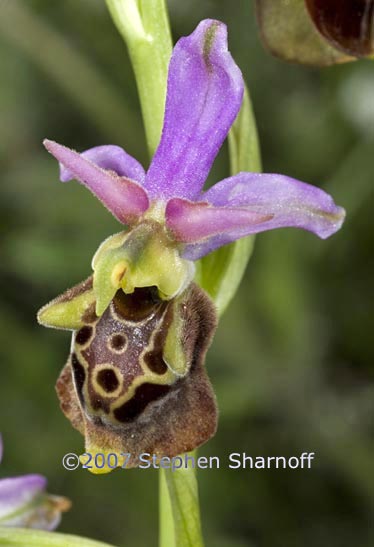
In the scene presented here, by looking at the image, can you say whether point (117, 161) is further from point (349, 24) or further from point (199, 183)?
point (349, 24)

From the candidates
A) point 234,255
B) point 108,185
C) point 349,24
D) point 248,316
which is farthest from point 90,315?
point 248,316

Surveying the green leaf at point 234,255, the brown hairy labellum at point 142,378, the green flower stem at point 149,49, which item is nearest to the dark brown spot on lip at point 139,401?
the brown hairy labellum at point 142,378

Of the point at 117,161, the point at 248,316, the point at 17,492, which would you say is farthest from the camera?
the point at 248,316

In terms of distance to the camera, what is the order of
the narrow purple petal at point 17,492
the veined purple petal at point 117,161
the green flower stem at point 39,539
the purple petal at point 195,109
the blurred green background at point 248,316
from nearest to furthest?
the purple petal at point 195,109 < the veined purple petal at point 117,161 < the green flower stem at point 39,539 < the narrow purple petal at point 17,492 < the blurred green background at point 248,316

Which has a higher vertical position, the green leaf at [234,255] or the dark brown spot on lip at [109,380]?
the green leaf at [234,255]

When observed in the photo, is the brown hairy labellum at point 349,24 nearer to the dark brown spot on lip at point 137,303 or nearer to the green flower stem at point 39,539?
the dark brown spot on lip at point 137,303
